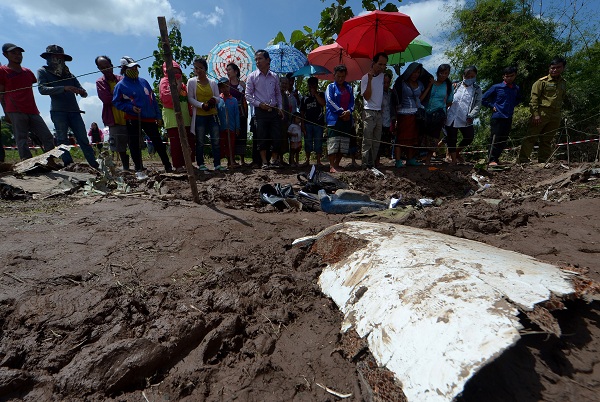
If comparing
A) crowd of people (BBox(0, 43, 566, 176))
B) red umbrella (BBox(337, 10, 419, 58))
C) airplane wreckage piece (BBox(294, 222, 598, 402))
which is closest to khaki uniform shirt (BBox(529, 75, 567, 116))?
crowd of people (BBox(0, 43, 566, 176))

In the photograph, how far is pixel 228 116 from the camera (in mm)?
5523

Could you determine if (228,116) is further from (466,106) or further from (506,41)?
(506,41)

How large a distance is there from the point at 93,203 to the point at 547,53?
1172cm

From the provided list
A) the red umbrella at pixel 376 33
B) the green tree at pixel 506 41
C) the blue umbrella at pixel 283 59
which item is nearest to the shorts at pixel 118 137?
the blue umbrella at pixel 283 59

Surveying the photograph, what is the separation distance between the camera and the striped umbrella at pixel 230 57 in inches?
268

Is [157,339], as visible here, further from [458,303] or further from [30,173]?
[30,173]

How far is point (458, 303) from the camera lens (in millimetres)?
1350

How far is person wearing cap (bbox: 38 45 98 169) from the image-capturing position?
16.1ft

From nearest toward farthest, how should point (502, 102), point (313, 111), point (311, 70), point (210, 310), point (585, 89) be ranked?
point (210, 310), point (502, 102), point (313, 111), point (311, 70), point (585, 89)

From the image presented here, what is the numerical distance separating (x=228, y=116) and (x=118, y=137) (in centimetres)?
183

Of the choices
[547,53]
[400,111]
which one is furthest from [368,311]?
[547,53]

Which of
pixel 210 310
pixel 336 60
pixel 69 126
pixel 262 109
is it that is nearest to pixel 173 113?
pixel 262 109

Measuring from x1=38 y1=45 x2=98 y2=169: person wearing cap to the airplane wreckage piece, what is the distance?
17.0ft

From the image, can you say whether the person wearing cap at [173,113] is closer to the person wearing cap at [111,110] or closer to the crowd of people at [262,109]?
the crowd of people at [262,109]
